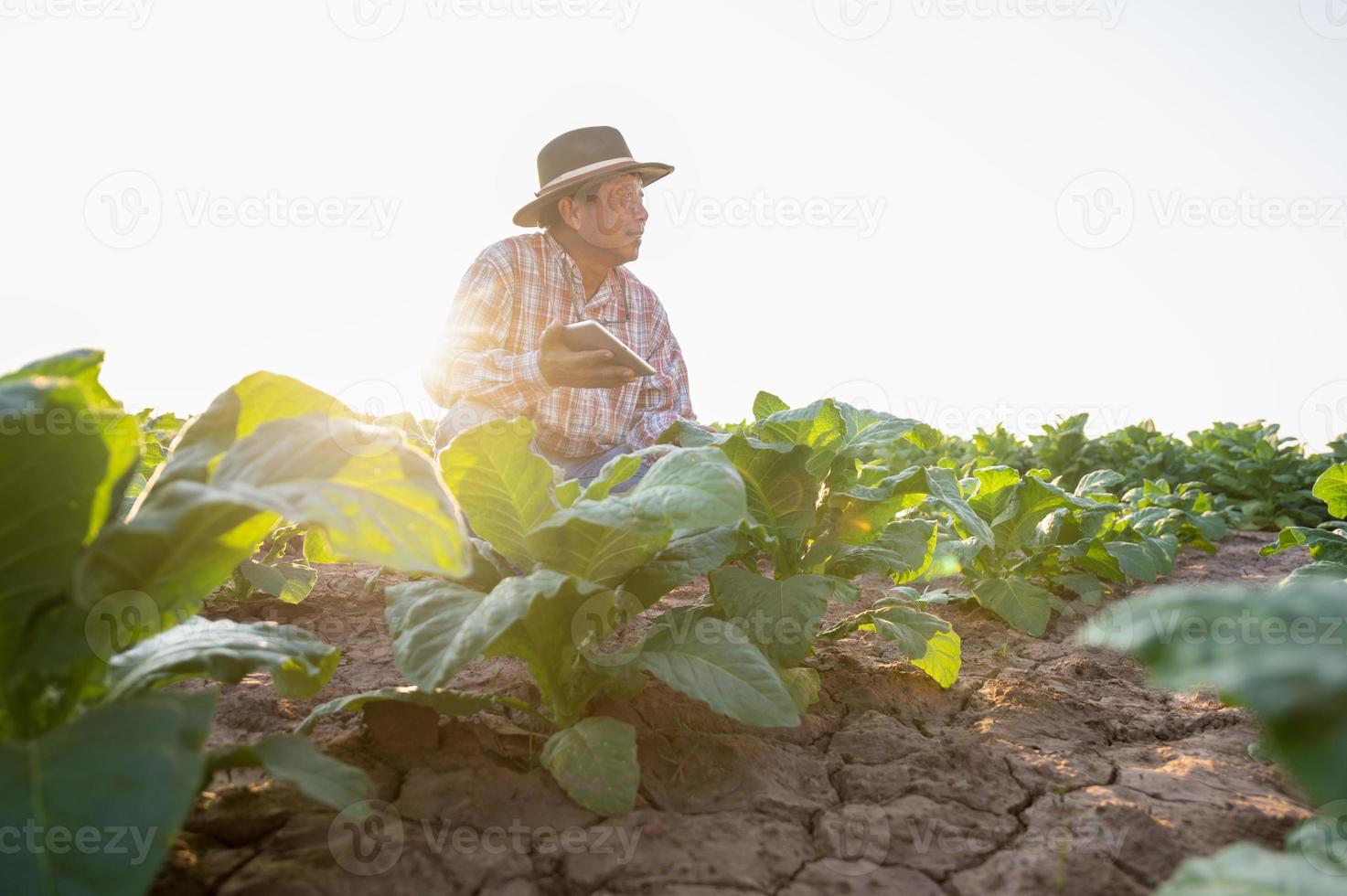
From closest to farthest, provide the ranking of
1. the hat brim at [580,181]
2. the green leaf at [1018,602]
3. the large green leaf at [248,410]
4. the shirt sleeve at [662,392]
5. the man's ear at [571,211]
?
the large green leaf at [248,410]
the green leaf at [1018,602]
the hat brim at [580,181]
the man's ear at [571,211]
the shirt sleeve at [662,392]

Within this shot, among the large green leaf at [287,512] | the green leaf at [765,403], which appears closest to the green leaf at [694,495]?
the large green leaf at [287,512]

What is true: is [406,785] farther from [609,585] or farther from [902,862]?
[902,862]

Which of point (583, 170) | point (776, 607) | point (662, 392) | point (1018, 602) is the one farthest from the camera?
point (662, 392)

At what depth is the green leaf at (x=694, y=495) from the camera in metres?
1.44

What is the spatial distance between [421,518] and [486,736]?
764 mm

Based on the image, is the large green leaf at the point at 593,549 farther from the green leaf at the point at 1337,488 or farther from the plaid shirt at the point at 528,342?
the green leaf at the point at 1337,488

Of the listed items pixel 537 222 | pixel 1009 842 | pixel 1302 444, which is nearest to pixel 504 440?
pixel 1009 842

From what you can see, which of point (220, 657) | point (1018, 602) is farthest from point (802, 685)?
point (1018, 602)

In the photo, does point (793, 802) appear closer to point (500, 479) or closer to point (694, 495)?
point (694, 495)

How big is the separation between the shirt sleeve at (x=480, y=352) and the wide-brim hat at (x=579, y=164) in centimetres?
43

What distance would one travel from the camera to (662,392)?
4.51 metres

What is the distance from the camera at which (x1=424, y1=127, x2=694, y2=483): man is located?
148 inches

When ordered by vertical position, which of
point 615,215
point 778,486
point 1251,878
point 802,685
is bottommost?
point 802,685

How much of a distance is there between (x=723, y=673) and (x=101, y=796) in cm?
100
